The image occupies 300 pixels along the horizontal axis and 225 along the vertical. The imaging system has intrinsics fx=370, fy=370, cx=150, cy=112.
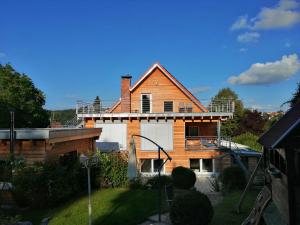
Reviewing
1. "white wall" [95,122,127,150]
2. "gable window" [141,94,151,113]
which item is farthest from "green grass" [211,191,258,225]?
"gable window" [141,94,151,113]

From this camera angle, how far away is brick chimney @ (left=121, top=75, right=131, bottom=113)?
34.1 meters

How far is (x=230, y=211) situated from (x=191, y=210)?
359 centimetres

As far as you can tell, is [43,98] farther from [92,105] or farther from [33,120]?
[92,105]

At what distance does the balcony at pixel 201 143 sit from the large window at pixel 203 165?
3.67 feet

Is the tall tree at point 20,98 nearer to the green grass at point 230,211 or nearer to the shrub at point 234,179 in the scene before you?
the shrub at point 234,179

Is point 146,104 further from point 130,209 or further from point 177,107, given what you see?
point 130,209

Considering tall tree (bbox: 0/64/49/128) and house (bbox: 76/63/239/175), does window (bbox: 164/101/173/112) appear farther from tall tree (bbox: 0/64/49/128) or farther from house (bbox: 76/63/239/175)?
tall tree (bbox: 0/64/49/128)

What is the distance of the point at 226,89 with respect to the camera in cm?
6381

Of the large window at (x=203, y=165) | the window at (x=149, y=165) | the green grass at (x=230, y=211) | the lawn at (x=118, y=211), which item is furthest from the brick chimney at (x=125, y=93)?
the green grass at (x=230, y=211)

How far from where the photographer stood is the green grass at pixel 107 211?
504 inches

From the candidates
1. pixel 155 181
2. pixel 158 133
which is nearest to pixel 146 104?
pixel 158 133

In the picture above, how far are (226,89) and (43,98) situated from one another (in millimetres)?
30803

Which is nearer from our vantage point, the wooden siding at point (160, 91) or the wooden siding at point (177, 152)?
the wooden siding at point (177, 152)

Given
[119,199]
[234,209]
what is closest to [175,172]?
[119,199]
